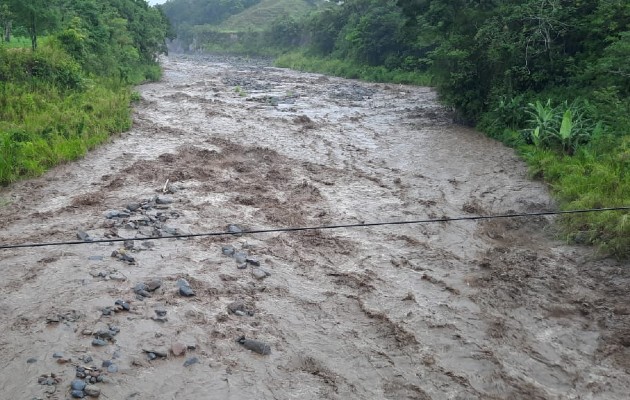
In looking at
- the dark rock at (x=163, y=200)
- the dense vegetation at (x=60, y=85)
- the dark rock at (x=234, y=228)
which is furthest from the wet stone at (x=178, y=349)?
the dense vegetation at (x=60, y=85)

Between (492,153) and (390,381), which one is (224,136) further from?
(390,381)

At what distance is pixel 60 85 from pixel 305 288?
14.1m

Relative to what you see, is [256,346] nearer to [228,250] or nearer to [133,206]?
[228,250]

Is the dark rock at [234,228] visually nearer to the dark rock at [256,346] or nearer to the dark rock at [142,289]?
the dark rock at [142,289]

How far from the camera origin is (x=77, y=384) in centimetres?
489

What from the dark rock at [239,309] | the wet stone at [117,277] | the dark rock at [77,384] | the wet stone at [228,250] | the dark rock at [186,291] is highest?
the wet stone at [228,250]

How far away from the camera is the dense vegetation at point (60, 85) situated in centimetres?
1223

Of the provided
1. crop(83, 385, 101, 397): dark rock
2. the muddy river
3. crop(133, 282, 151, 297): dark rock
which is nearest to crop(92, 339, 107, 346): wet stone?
the muddy river

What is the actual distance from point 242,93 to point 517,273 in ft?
66.0

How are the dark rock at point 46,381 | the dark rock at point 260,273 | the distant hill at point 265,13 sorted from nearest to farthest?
the dark rock at point 46,381, the dark rock at point 260,273, the distant hill at point 265,13

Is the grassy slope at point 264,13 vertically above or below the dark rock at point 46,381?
above

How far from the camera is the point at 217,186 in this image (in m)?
11.1

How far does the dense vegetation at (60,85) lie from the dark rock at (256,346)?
750cm

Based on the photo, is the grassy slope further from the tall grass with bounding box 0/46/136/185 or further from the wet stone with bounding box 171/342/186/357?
the wet stone with bounding box 171/342/186/357
